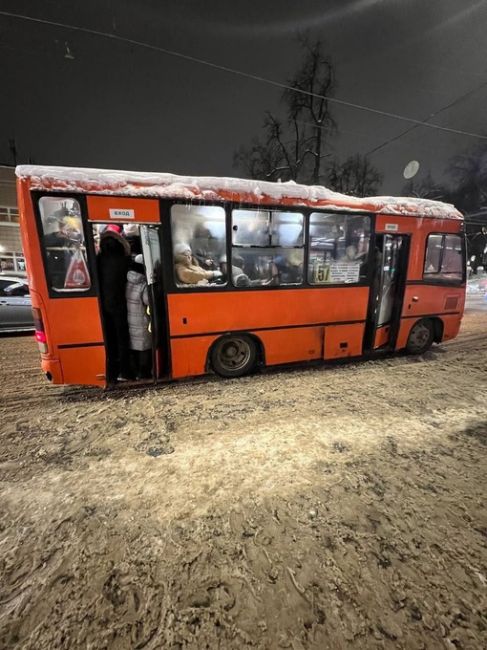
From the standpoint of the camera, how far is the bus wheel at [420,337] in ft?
20.0

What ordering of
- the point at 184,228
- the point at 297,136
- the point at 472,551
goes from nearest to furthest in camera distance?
the point at 472,551 < the point at 184,228 < the point at 297,136

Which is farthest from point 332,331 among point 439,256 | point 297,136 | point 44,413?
point 297,136

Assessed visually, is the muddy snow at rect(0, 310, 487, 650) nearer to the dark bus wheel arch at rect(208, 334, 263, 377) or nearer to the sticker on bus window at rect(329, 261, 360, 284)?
the dark bus wheel arch at rect(208, 334, 263, 377)

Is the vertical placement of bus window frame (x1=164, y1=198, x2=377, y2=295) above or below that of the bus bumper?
above

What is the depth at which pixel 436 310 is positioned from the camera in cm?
607

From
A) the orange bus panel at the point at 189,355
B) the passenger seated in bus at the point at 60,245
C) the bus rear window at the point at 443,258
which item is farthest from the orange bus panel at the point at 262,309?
the bus rear window at the point at 443,258

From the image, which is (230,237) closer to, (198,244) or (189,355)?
(198,244)

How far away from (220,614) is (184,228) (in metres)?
3.98

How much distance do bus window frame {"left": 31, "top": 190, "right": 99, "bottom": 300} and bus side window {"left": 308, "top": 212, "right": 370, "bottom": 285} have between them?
327cm

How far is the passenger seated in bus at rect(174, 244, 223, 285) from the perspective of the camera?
416cm

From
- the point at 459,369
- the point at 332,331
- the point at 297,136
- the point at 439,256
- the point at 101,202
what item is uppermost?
the point at 297,136

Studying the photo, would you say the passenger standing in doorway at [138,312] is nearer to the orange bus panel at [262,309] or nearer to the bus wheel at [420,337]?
the orange bus panel at [262,309]

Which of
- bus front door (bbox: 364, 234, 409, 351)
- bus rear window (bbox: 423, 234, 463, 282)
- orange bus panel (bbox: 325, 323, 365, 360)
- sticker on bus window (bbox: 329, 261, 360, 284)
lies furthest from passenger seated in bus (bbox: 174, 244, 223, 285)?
bus rear window (bbox: 423, 234, 463, 282)

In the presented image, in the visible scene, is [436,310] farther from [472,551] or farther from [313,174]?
[313,174]
